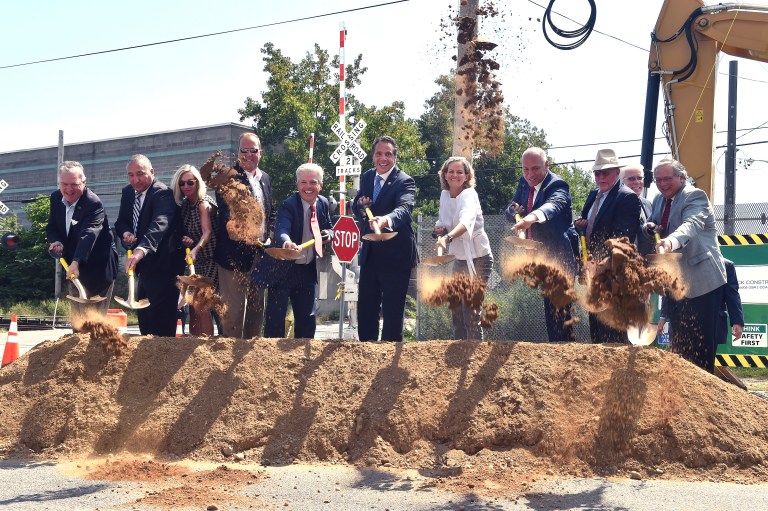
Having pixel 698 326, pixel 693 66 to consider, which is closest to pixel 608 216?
pixel 698 326

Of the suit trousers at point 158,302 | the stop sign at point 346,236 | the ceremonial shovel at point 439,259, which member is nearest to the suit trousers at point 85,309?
the suit trousers at point 158,302

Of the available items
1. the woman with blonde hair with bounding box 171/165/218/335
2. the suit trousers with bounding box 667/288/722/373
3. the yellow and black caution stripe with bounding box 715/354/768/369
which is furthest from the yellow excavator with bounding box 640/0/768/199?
the woman with blonde hair with bounding box 171/165/218/335

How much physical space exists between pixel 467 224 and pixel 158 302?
288cm

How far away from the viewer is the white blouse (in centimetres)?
709

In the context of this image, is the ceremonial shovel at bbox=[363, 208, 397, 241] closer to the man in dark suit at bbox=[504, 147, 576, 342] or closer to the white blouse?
the white blouse

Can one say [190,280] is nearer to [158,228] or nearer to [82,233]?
[158,228]

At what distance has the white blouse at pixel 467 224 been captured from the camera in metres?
7.09

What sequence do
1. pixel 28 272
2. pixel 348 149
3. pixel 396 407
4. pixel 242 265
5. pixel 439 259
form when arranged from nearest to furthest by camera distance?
1. pixel 396 407
2. pixel 439 259
3. pixel 242 265
4. pixel 348 149
5. pixel 28 272

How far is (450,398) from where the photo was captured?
599 centimetres

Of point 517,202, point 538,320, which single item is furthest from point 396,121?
point 517,202

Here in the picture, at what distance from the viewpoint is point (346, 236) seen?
26.6ft

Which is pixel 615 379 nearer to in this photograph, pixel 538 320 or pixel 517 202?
pixel 517 202

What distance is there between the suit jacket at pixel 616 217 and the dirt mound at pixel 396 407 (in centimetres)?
130

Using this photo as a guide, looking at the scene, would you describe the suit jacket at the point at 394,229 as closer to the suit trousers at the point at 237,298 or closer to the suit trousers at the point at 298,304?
the suit trousers at the point at 298,304
